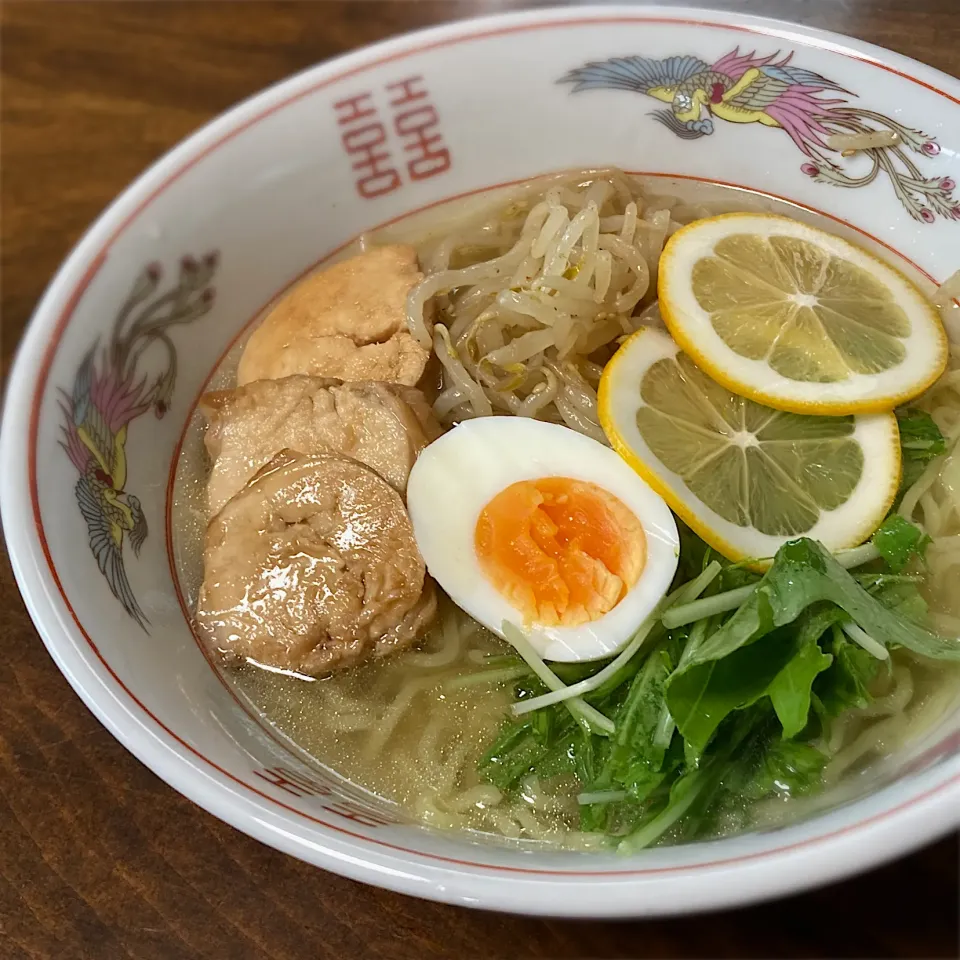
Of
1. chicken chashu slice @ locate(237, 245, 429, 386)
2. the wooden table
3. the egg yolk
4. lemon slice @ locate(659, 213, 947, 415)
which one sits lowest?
the wooden table

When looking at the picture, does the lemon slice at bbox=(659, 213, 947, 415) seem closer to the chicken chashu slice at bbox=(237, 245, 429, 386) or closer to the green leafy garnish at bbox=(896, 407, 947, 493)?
the green leafy garnish at bbox=(896, 407, 947, 493)

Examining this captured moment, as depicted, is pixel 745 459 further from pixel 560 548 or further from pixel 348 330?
pixel 348 330

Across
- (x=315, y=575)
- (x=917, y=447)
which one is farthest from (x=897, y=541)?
(x=315, y=575)

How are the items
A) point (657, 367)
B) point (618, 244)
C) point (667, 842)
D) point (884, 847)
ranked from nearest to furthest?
1. point (884, 847)
2. point (667, 842)
3. point (657, 367)
4. point (618, 244)

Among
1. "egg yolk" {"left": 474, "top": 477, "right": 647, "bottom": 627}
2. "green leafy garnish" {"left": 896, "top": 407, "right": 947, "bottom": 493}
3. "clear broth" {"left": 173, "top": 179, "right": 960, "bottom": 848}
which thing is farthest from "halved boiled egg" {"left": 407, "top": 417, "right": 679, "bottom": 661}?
"green leafy garnish" {"left": 896, "top": 407, "right": 947, "bottom": 493}

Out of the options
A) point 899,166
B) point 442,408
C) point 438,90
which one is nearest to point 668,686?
point 442,408

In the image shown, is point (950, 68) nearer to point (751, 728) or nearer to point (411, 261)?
point (411, 261)
